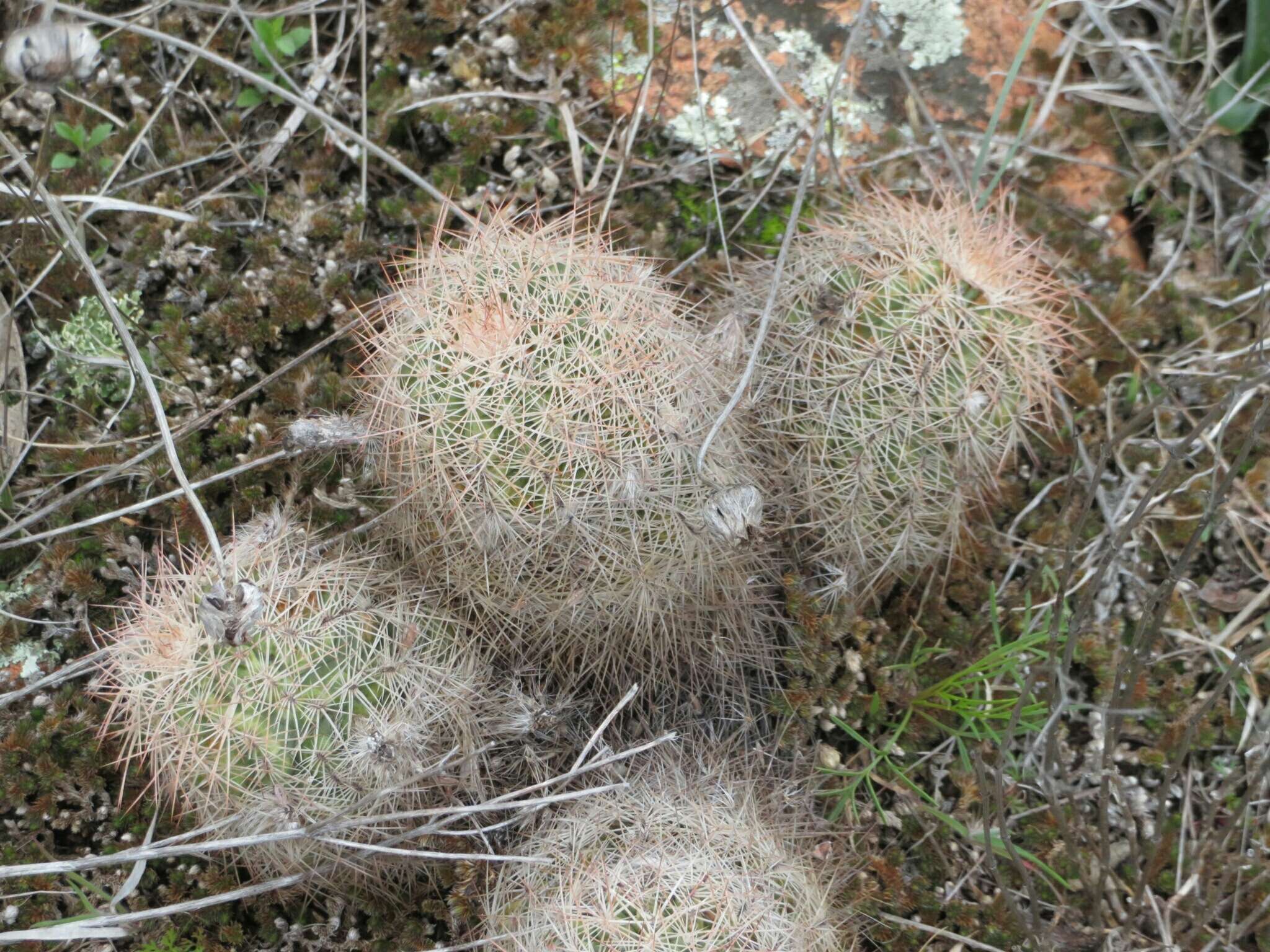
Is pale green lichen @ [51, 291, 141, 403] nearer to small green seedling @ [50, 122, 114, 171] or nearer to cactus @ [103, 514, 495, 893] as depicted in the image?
small green seedling @ [50, 122, 114, 171]

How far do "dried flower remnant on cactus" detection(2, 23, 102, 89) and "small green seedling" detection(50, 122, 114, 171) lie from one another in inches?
46.4

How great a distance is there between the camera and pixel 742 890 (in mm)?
2014

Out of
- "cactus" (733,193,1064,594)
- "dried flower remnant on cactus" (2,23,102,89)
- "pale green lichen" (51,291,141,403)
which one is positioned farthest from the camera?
"pale green lichen" (51,291,141,403)

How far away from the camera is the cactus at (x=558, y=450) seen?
2.07 meters

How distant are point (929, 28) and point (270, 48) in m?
2.13

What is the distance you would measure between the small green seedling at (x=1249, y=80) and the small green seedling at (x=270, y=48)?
9.69 feet

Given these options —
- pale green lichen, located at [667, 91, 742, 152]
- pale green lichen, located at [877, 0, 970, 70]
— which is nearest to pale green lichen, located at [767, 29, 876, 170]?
pale green lichen, located at [667, 91, 742, 152]

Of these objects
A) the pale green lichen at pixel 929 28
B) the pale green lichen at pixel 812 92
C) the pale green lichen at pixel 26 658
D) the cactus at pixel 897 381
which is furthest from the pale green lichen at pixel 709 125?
the pale green lichen at pixel 26 658

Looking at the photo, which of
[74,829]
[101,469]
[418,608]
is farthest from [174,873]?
[101,469]

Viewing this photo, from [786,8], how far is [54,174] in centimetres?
235

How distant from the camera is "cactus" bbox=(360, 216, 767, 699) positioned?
2070 mm

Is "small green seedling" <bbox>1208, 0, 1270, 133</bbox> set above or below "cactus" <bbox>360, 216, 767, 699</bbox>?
above

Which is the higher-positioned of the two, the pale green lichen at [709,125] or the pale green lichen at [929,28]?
the pale green lichen at [929,28]

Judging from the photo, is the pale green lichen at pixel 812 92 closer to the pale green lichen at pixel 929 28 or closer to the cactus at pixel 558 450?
the pale green lichen at pixel 929 28
